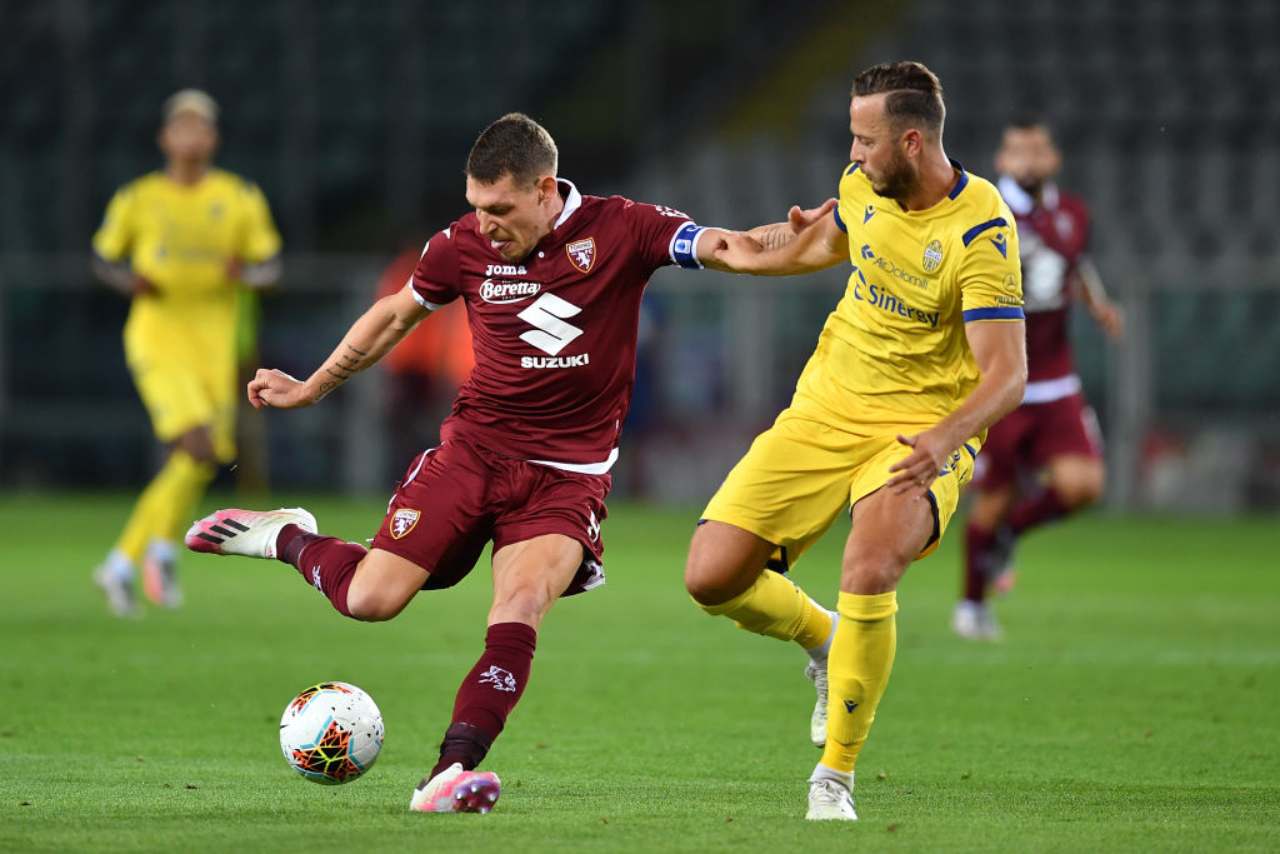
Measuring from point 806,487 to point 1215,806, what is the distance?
4.87 feet

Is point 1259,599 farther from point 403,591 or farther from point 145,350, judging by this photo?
point 403,591

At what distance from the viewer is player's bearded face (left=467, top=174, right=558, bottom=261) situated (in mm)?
6215

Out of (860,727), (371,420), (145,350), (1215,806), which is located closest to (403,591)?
(860,727)

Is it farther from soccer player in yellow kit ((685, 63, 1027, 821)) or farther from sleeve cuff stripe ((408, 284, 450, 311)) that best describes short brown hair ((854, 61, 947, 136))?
sleeve cuff stripe ((408, 284, 450, 311))

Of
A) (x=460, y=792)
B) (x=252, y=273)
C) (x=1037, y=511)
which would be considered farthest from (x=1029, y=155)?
(x=460, y=792)

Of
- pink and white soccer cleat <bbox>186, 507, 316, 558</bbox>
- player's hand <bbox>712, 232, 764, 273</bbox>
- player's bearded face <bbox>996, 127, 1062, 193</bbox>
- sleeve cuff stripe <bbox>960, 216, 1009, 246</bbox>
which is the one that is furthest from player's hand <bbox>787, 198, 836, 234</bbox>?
player's bearded face <bbox>996, 127, 1062, 193</bbox>

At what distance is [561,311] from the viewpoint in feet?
21.3

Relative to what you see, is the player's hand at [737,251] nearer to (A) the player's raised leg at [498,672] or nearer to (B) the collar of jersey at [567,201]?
(B) the collar of jersey at [567,201]

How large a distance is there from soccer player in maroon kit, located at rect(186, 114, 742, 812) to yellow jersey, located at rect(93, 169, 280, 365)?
17.4 ft

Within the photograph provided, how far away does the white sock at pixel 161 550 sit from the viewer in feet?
37.6

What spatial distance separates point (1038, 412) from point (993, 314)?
192 inches

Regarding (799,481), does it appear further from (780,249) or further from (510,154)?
(510,154)

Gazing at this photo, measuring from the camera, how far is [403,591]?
6379 mm

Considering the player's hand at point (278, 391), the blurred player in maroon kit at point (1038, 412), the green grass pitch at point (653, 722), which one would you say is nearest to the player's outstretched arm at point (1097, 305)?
the blurred player in maroon kit at point (1038, 412)
